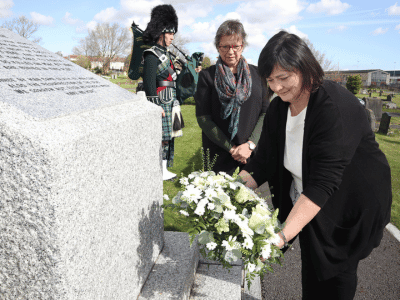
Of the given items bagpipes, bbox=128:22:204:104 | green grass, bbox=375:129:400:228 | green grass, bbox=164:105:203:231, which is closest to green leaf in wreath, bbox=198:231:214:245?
green grass, bbox=164:105:203:231

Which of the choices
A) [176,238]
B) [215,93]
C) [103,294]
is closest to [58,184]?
[103,294]

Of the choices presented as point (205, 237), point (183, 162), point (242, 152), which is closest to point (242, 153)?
point (242, 152)

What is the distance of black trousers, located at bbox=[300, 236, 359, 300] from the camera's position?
6.30 feet

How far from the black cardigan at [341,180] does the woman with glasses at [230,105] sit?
4.22 feet

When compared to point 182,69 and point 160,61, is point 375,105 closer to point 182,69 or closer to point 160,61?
point 182,69

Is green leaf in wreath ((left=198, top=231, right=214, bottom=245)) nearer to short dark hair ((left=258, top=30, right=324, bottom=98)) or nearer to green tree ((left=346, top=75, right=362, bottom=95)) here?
short dark hair ((left=258, top=30, right=324, bottom=98))

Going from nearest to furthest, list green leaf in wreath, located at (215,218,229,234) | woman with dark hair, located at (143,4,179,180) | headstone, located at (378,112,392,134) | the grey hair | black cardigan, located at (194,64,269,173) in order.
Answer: green leaf in wreath, located at (215,218,229,234) → the grey hair → black cardigan, located at (194,64,269,173) → woman with dark hair, located at (143,4,179,180) → headstone, located at (378,112,392,134)

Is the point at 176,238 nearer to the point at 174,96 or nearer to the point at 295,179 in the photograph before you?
the point at 295,179

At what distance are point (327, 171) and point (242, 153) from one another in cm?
147

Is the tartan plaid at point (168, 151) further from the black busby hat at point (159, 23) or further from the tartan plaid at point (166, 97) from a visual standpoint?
the black busby hat at point (159, 23)

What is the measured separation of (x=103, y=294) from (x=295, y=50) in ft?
5.79

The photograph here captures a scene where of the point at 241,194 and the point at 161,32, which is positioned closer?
the point at 241,194

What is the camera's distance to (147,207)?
94.0 inches

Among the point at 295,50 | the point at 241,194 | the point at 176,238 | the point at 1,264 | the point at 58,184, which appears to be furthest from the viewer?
the point at 176,238
